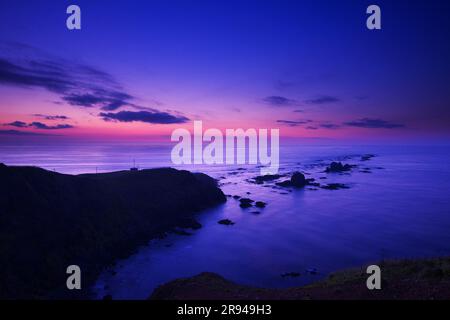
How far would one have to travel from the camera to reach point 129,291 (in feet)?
99.2

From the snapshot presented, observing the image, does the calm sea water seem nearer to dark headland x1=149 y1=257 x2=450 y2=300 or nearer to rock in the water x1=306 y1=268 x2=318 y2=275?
rock in the water x1=306 y1=268 x2=318 y2=275

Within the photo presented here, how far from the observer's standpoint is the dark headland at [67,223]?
28448 mm

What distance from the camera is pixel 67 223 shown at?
37375 mm

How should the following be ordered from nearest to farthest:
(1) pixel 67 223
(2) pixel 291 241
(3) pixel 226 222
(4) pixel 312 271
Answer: (4) pixel 312 271 < (1) pixel 67 223 < (2) pixel 291 241 < (3) pixel 226 222

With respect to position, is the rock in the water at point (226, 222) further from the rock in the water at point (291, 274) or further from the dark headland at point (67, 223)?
the rock in the water at point (291, 274)

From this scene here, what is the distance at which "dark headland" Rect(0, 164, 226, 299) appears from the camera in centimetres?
2845

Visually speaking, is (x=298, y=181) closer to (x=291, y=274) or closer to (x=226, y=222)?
(x=226, y=222)

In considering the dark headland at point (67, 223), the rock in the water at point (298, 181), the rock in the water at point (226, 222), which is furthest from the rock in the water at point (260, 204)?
the rock in the water at point (298, 181)

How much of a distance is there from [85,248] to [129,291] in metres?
9.47

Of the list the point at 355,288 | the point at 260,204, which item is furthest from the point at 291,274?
the point at 260,204

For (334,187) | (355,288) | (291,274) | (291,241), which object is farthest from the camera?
(334,187)

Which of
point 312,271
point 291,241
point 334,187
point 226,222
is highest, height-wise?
point 334,187

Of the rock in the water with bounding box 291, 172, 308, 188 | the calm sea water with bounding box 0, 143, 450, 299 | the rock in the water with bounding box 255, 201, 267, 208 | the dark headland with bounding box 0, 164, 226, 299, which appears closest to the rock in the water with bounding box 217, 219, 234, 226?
the calm sea water with bounding box 0, 143, 450, 299
